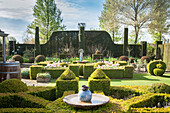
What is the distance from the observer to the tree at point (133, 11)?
26031 millimetres

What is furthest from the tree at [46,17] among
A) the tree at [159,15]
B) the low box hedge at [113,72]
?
Answer: the low box hedge at [113,72]

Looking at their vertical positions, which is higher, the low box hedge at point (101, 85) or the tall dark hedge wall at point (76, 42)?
the tall dark hedge wall at point (76, 42)

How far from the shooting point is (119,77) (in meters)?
11.3

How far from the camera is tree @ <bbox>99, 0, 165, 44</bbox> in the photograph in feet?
85.4

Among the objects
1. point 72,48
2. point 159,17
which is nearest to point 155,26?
point 159,17

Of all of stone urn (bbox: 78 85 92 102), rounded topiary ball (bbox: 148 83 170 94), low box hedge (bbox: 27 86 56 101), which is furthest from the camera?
rounded topiary ball (bbox: 148 83 170 94)

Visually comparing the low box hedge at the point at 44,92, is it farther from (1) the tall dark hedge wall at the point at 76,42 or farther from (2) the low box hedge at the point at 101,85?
(1) the tall dark hedge wall at the point at 76,42

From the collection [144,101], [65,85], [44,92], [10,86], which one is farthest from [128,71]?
[10,86]

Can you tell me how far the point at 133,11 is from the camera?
1053 inches

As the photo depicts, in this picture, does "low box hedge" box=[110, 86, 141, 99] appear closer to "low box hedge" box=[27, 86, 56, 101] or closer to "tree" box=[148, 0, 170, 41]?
"low box hedge" box=[27, 86, 56, 101]

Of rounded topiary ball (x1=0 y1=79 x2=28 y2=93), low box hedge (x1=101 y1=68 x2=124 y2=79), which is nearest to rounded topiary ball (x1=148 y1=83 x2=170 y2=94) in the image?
rounded topiary ball (x1=0 y1=79 x2=28 y2=93)

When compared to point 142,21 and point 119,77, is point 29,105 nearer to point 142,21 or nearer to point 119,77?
point 119,77

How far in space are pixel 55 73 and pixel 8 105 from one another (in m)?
6.56

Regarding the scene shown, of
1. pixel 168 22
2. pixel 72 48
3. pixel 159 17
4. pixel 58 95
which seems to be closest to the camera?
pixel 58 95
